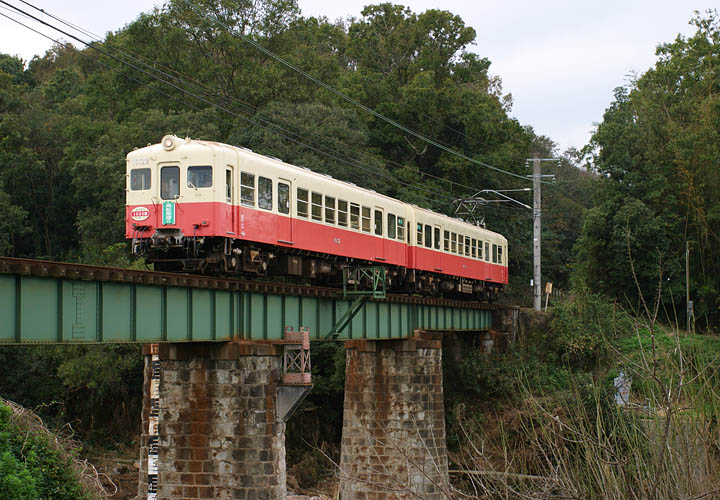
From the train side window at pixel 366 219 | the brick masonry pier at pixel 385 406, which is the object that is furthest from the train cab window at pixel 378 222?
the brick masonry pier at pixel 385 406

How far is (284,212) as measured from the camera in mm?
22141

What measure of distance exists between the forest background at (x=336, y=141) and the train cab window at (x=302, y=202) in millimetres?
18245

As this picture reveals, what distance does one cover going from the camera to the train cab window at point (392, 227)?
2923cm

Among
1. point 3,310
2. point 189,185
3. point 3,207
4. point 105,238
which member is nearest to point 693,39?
point 105,238

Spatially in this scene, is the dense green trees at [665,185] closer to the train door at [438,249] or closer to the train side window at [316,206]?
the train door at [438,249]

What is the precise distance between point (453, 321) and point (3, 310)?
22.9 metres

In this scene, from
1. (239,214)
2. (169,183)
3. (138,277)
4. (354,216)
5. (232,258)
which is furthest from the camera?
(354,216)

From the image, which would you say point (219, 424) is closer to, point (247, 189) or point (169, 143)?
point (247, 189)

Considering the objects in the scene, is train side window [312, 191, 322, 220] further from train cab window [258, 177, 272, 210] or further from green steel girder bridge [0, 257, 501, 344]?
train cab window [258, 177, 272, 210]

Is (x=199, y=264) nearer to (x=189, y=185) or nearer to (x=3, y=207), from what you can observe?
(x=189, y=185)

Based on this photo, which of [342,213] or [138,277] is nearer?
[138,277]

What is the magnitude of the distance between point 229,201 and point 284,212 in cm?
229

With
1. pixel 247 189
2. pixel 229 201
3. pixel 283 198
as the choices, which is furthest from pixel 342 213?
pixel 229 201

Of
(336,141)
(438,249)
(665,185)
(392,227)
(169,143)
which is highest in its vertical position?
(336,141)
